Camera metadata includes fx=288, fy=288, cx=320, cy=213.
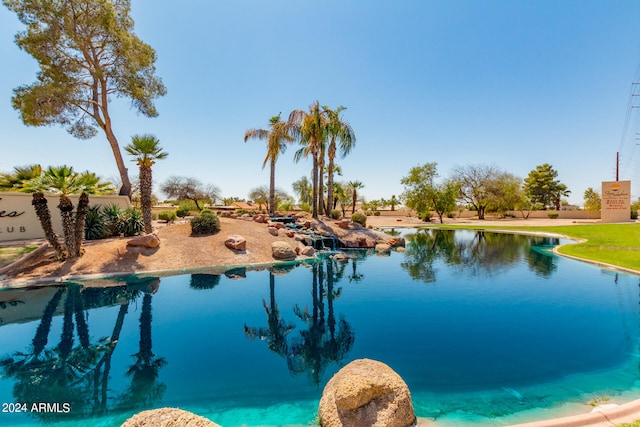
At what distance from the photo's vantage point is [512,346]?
638cm

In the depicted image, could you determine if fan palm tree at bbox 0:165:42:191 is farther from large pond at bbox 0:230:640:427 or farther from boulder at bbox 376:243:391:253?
boulder at bbox 376:243:391:253

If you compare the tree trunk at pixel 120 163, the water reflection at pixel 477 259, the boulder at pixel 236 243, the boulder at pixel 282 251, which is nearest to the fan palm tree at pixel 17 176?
the tree trunk at pixel 120 163

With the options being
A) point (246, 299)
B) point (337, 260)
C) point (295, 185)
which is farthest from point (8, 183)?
point (295, 185)

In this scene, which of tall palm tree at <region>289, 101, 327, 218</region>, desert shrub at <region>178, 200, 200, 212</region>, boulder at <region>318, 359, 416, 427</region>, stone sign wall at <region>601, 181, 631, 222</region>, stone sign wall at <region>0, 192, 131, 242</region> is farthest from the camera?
desert shrub at <region>178, 200, 200, 212</region>

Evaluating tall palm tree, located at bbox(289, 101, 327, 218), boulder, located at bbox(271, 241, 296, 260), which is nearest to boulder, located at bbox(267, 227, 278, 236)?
boulder, located at bbox(271, 241, 296, 260)

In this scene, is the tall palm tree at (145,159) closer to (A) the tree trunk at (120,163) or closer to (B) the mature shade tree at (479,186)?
(A) the tree trunk at (120,163)

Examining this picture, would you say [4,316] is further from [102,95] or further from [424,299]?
[102,95]

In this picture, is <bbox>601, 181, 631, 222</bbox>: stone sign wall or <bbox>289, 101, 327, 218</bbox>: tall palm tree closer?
<bbox>289, 101, 327, 218</bbox>: tall palm tree

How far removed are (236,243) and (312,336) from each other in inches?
415

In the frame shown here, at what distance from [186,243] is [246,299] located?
8599 mm

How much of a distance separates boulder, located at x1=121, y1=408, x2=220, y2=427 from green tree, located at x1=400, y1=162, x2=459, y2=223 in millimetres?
46600

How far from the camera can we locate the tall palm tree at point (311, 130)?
24.9 metres

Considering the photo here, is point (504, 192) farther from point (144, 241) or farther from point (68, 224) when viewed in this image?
point (68, 224)

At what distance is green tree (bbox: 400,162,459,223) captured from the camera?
4522 centimetres
